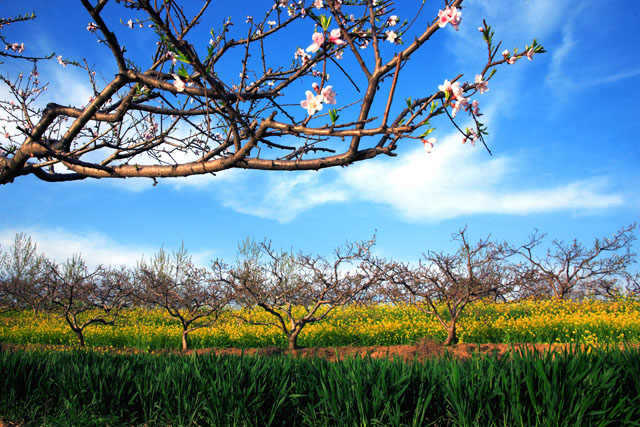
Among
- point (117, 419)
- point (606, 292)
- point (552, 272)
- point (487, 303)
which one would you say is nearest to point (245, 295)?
point (117, 419)

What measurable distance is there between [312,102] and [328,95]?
0.12m

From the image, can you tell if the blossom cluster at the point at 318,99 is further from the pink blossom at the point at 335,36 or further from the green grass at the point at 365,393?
the green grass at the point at 365,393

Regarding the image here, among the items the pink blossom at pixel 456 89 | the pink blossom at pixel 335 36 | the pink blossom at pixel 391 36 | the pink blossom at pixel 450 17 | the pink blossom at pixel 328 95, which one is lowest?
the pink blossom at pixel 456 89

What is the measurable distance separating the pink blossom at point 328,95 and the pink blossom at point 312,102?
0.13 feet

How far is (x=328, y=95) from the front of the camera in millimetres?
2918

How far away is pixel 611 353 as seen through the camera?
4367 mm

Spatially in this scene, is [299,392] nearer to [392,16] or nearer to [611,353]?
[611,353]

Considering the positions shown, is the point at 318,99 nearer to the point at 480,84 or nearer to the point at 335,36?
the point at 335,36

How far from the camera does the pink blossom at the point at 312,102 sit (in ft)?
9.36

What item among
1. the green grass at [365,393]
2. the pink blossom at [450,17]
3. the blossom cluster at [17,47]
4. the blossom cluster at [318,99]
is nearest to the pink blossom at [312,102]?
the blossom cluster at [318,99]

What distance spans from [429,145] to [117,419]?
12.9 ft

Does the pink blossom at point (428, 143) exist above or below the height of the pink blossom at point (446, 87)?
below

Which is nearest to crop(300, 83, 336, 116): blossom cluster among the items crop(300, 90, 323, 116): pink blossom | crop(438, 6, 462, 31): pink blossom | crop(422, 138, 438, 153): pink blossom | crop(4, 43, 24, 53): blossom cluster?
crop(300, 90, 323, 116): pink blossom

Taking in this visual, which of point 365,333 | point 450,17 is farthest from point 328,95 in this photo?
point 365,333
